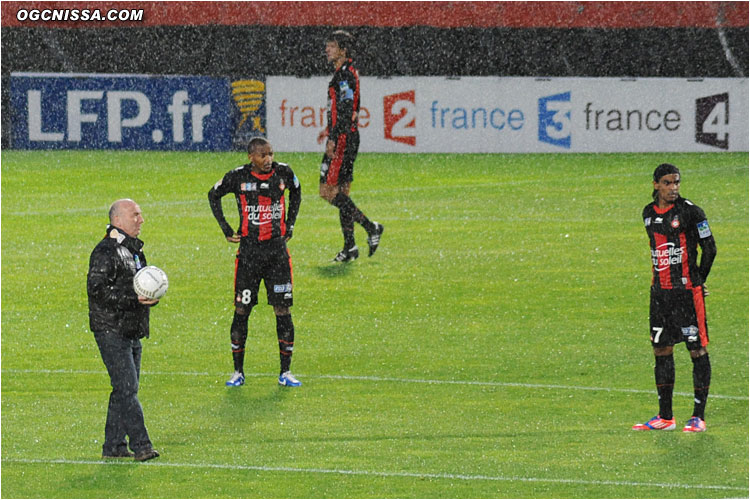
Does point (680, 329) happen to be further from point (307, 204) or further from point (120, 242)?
point (307, 204)

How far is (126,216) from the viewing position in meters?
9.76

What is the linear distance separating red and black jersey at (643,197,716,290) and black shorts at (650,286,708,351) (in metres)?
0.07

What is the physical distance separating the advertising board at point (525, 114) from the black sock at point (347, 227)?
49.4 ft

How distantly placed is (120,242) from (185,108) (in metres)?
25.3

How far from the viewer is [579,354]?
1435 cm

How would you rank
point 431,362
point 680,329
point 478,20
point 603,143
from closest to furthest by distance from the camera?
point 680,329
point 431,362
point 603,143
point 478,20

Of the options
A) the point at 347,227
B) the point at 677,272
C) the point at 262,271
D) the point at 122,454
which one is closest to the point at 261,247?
the point at 262,271

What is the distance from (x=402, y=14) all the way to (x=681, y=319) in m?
27.2

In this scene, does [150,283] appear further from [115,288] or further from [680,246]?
[680,246]

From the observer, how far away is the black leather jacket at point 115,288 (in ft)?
31.9

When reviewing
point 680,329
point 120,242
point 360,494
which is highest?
point 120,242

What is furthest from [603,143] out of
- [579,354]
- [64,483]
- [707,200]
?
[64,483]

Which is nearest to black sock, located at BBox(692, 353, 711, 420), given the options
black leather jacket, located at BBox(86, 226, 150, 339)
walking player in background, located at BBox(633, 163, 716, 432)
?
walking player in background, located at BBox(633, 163, 716, 432)

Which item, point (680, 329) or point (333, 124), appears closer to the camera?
point (680, 329)
